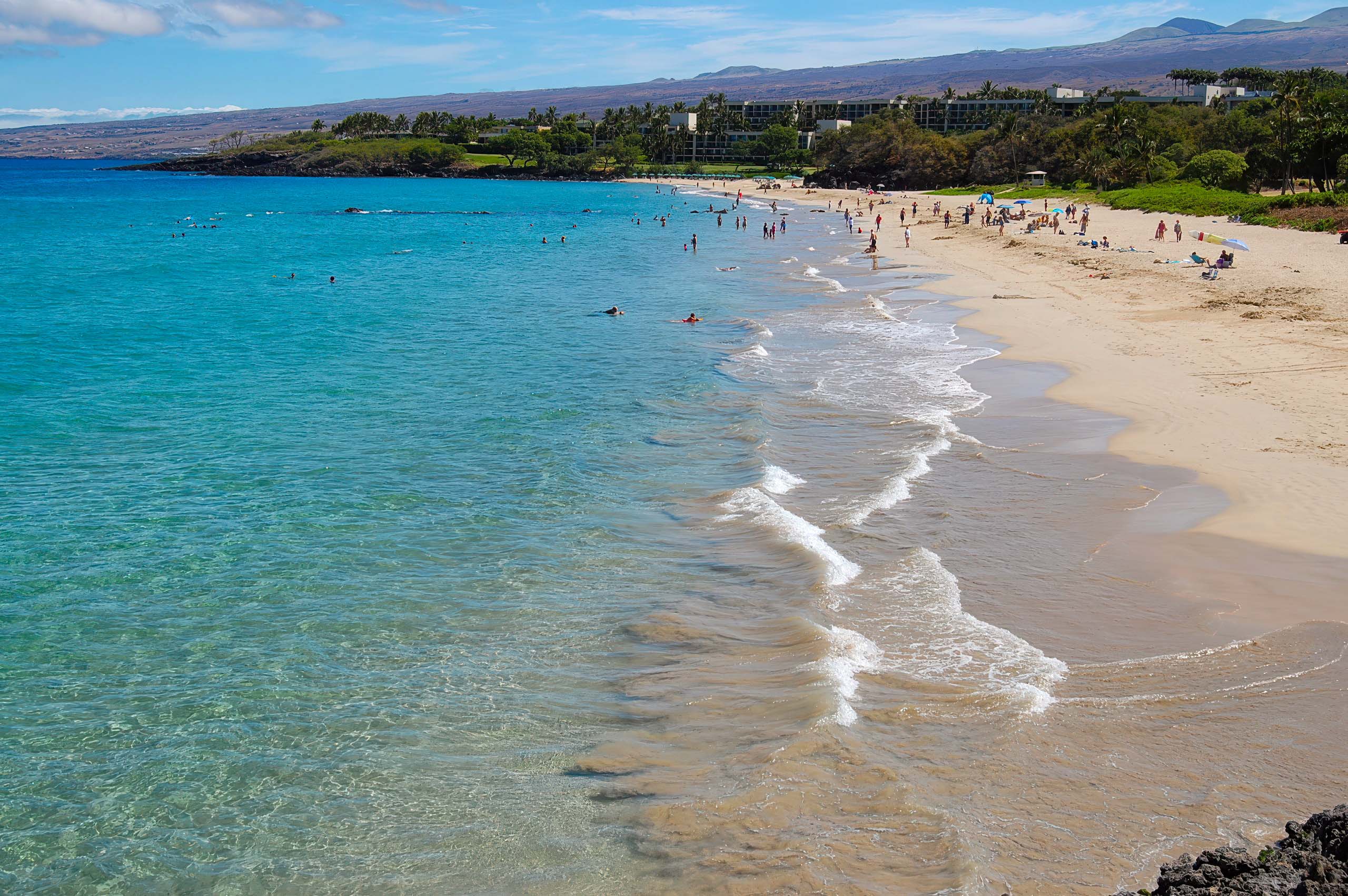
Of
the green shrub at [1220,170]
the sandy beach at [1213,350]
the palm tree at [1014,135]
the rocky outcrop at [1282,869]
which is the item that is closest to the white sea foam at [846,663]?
the rocky outcrop at [1282,869]

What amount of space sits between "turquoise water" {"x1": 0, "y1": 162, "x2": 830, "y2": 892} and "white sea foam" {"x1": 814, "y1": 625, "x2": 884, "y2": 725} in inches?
81.4

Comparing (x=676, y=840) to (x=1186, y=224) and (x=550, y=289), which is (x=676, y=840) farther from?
(x=1186, y=224)

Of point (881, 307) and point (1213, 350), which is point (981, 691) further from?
point (881, 307)

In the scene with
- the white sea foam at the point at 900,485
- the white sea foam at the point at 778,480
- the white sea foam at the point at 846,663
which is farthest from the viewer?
the white sea foam at the point at 778,480

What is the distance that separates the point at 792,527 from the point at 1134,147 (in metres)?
80.8

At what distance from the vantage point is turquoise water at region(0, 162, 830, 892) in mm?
7824

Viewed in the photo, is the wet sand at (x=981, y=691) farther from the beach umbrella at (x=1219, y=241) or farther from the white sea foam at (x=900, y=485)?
the beach umbrella at (x=1219, y=241)

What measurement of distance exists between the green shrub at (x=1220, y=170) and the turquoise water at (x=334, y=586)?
48363mm

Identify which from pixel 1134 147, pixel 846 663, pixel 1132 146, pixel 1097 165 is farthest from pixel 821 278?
pixel 1132 146

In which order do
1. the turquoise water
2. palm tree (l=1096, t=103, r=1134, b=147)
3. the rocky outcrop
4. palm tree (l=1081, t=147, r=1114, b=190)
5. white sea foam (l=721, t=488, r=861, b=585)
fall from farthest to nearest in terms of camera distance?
palm tree (l=1096, t=103, r=1134, b=147) < palm tree (l=1081, t=147, r=1114, b=190) < white sea foam (l=721, t=488, r=861, b=585) < the turquoise water < the rocky outcrop

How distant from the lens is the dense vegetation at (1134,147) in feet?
202

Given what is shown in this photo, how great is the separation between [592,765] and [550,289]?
38.2 meters

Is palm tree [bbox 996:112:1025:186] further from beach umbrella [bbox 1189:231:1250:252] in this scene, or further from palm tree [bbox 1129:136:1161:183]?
beach umbrella [bbox 1189:231:1250:252]

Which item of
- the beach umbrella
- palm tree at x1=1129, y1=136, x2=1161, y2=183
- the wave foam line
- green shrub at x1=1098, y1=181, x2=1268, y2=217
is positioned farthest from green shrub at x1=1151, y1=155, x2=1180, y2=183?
the wave foam line
